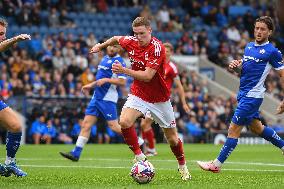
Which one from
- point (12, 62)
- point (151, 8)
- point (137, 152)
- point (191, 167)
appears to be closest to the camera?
point (137, 152)

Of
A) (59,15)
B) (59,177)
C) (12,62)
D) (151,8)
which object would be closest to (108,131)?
(12,62)

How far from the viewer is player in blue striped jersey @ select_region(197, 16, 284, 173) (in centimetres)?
1193

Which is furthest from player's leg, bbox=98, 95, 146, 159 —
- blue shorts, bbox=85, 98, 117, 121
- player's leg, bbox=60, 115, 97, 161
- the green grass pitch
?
blue shorts, bbox=85, 98, 117, 121

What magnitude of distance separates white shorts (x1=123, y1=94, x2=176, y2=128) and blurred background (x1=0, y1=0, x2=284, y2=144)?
1287cm

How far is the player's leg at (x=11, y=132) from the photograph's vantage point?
34.5 feet

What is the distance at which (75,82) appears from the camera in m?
26.6

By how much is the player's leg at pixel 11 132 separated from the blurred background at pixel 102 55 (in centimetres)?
1256

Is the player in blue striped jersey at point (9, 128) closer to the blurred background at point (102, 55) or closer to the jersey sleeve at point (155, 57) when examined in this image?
the jersey sleeve at point (155, 57)

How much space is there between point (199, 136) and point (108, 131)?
3596mm

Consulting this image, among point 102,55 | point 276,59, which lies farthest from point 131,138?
point 102,55

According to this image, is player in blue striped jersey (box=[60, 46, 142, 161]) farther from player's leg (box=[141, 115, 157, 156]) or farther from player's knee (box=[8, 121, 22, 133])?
player's knee (box=[8, 121, 22, 133])

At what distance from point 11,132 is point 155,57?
228 centimetres

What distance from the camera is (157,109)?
11.1 meters

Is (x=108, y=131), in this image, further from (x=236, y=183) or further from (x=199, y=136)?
(x=236, y=183)
